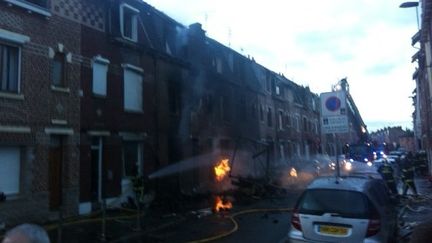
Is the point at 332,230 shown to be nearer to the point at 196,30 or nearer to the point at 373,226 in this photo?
the point at 373,226

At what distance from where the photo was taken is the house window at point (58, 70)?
1528cm

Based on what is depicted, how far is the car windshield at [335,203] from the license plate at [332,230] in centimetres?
24

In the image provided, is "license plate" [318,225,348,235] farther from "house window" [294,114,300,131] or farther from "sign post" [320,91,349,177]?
"house window" [294,114,300,131]

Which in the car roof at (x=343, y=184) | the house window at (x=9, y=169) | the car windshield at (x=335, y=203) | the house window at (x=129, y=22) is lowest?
the car windshield at (x=335, y=203)

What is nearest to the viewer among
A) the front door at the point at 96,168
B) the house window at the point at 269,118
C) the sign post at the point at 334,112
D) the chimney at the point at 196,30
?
the sign post at the point at 334,112

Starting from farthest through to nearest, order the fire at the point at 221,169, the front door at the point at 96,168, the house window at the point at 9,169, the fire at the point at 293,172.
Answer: the fire at the point at 293,172 → the fire at the point at 221,169 → the front door at the point at 96,168 → the house window at the point at 9,169

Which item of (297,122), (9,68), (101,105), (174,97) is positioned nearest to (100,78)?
(101,105)

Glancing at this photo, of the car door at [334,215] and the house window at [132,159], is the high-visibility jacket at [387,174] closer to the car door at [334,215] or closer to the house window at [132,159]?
the house window at [132,159]

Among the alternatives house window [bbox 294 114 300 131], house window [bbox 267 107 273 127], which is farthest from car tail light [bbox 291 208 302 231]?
house window [bbox 294 114 300 131]

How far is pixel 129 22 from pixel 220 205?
858 centimetres

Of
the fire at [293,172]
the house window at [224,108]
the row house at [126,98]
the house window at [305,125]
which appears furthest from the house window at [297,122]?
the row house at [126,98]

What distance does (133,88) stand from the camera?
1934 cm

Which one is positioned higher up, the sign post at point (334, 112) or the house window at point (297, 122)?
the house window at point (297, 122)

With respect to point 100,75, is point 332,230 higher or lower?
lower
